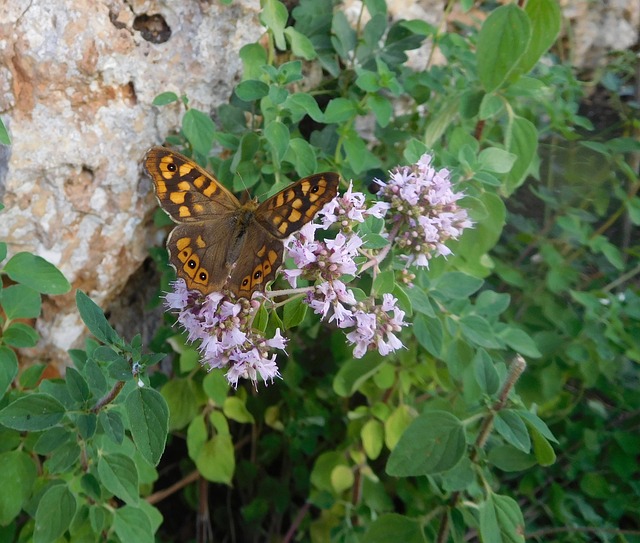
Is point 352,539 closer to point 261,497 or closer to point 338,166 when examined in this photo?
point 261,497

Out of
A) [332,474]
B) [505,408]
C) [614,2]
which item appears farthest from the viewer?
[614,2]

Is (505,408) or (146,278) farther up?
(505,408)

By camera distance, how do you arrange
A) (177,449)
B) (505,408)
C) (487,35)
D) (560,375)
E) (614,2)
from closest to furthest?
(505,408) < (487,35) < (560,375) < (177,449) < (614,2)

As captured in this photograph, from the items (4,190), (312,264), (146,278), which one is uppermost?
(312,264)

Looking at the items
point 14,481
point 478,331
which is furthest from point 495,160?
point 14,481

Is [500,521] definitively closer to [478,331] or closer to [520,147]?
[478,331]

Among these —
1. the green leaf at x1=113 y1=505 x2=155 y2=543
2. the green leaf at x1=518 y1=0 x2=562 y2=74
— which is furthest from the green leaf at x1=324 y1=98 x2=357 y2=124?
the green leaf at x1=113 y1=505 x2=155 y2=543

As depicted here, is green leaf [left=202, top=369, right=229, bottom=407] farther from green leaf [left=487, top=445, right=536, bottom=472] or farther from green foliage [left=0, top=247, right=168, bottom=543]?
green leaf [left=487, top=445, right=536, bottom=472]

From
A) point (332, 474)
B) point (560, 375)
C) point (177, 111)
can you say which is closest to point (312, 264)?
point (177, 111)
